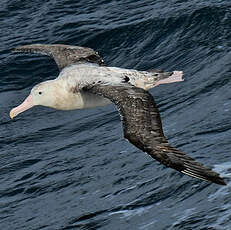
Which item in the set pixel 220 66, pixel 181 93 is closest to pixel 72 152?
pixel 181 93

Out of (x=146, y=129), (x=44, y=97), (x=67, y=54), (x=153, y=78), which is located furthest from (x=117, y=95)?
(x=67, y=54)

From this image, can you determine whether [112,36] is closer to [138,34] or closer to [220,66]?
[138,34]

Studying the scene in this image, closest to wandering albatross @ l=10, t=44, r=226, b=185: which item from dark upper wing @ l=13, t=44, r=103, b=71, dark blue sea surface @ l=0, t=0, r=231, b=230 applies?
dark upper wing @ l=13, t=44, r=103, b=71

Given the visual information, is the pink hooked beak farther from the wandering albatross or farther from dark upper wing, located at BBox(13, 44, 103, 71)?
dark upper wing, located at BBox(13, 44, 103, 71)

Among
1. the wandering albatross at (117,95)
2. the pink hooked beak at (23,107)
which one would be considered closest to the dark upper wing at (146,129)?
the wandering albatross at (117,95)

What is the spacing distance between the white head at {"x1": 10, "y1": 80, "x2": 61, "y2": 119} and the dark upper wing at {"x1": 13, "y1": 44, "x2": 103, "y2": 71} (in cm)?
108

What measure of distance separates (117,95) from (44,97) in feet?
4.59

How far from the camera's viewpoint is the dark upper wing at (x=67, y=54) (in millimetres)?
11484

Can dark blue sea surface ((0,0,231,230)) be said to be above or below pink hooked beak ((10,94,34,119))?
below

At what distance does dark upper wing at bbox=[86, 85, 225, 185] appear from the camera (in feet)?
25.8

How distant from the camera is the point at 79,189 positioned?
10.7 m

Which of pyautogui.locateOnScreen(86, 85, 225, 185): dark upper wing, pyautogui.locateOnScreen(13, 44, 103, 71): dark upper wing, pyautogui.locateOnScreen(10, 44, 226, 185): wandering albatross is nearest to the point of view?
pyautogui.locateOnScreen(86, 85, 225, 185): dark upper wing

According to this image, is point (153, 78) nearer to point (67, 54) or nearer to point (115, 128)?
point (67, 54)

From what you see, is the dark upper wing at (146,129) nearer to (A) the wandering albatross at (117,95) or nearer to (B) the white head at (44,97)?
(A) the wandering albatross at (117,95)
